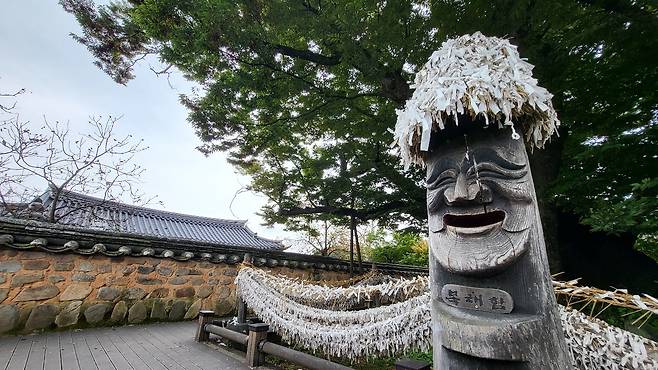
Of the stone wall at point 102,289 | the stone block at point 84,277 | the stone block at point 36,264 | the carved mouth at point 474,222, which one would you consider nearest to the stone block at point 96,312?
the stone wall at point 102,289

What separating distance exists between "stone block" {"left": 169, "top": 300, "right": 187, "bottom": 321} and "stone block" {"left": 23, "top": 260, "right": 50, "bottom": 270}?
7.29ft

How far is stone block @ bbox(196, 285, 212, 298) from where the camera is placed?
660 centimetres

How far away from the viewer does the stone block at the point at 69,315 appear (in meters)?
4.95

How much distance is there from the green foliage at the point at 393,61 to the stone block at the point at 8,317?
412 cm

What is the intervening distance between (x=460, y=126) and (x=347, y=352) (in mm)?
2244

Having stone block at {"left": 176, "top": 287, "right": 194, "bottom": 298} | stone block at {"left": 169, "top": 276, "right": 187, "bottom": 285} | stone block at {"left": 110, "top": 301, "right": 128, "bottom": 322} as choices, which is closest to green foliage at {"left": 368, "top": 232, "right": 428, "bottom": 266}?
stone block at {"left": 176, "top": 287, "right": 194, "bottom": 298}

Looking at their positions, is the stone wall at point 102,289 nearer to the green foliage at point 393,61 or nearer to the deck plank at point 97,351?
the deck plank at point 97,351

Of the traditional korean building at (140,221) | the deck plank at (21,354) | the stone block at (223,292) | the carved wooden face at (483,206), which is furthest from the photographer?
the traditional korean building at (140,221)

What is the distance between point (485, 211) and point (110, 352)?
482 centimetres

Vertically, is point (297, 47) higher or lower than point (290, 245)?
higher

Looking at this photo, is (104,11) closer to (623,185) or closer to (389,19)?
(389,19)

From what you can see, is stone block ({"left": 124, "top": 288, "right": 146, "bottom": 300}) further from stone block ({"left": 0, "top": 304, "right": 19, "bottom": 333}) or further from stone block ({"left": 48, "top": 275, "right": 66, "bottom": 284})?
stone block ({"left": 0, "top": 304, "right": 19, "bottom": 333})

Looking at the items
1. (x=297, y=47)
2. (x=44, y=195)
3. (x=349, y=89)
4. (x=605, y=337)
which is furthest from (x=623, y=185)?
(x=44, y=195)

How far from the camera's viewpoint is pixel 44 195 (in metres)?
10.1
